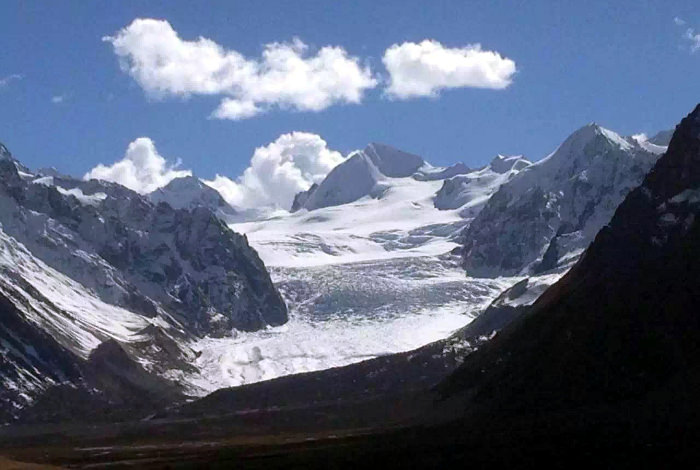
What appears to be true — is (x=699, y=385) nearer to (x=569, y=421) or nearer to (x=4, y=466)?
(x=569, y=421)

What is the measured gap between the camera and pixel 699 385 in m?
194

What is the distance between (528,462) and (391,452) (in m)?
30.6

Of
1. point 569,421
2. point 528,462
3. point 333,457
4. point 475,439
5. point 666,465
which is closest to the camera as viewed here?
point 666,465

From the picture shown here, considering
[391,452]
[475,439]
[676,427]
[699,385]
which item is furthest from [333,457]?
[699,385]

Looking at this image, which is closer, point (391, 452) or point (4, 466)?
point (391, 452)

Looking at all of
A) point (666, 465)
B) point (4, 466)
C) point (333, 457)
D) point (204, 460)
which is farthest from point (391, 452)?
point (4, 466)

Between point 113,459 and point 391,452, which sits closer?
point 391,452

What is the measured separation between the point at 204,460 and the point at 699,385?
244 feet

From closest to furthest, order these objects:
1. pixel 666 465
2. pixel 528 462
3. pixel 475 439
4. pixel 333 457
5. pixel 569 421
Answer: pixel 666 465, pixel 528 462, pixel 333 457, pixel 475 439, pixel 569 421

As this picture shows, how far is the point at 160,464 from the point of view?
179 metres

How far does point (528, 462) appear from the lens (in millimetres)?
141250

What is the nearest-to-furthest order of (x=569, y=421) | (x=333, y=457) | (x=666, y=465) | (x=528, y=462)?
1. (x=666, y=465)
2. (x=528, y=462)
3. (x=333, y=457)
4. (x=569, y=421)

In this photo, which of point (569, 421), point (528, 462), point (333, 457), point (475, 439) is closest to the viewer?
point (528, 462)

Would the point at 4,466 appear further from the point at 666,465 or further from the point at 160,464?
the point at 666,465
